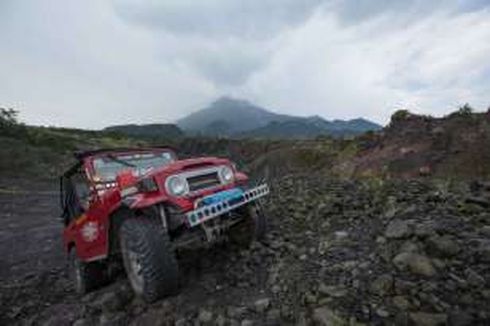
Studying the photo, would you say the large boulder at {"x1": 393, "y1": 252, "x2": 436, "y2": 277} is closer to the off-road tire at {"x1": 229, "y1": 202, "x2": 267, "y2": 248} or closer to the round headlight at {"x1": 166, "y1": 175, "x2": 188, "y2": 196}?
the off-road tire at {"x1": 229, "y1": 202, "x2": 267, "y2": 248}

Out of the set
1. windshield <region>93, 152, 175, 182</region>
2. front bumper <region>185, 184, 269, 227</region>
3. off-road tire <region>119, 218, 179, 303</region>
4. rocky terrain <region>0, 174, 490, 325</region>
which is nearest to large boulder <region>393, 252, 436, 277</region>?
rocky terrain <region>0, 174, 490, 325</region>

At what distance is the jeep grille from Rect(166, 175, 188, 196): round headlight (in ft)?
0.44

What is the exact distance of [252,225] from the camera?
734cm

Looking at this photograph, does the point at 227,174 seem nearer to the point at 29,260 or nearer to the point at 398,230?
the point at 398,230

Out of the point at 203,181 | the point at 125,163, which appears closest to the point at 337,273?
the point at 203,181

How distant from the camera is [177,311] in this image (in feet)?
19.4

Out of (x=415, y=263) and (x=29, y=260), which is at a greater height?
(x=415, y=263)

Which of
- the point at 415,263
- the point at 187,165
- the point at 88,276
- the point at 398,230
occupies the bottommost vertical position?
the point at 88,276

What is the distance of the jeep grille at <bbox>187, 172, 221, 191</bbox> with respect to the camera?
22.0 ft

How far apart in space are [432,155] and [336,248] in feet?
27.4

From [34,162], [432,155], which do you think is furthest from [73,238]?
[34,162]

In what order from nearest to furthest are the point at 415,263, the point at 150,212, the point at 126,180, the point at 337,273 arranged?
1. the point at 415,263
2. the point at 337,273
3. the point at 150,212
4. the point at 126,180

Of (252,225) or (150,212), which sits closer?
(150,212)

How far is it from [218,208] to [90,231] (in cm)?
255
